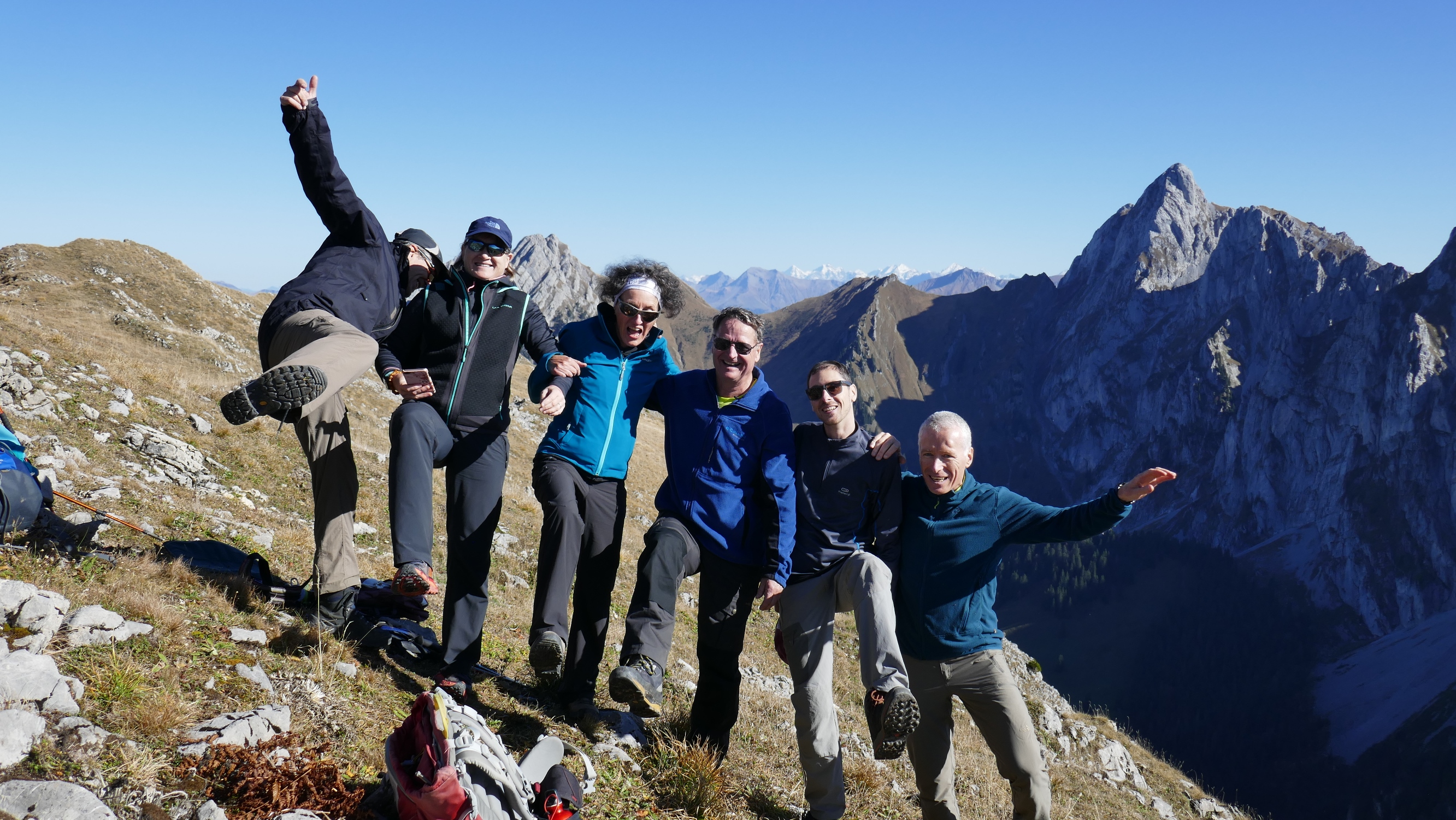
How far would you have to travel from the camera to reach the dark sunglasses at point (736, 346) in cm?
687

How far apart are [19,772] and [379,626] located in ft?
10.3

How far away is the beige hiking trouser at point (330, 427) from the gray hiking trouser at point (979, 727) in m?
5.35

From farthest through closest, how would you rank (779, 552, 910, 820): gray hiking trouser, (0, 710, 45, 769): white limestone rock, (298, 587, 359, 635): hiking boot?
(298, 587, 359, 635): hiking boot → (779, 552, 910, 820): gray hiking trouser → (0, 710, 45, 769): white limestone rock

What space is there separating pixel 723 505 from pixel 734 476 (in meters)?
0.28

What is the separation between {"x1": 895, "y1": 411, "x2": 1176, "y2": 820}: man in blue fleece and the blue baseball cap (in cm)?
426

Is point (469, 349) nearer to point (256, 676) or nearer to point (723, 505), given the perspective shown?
point (723, 505)

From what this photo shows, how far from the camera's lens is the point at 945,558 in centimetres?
710

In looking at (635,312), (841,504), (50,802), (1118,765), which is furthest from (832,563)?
(1118,765)

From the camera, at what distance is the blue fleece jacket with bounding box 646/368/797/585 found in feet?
21.7

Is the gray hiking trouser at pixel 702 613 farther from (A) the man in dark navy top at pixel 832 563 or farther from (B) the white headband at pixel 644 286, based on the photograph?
(B) the white headband at pixel 644 286

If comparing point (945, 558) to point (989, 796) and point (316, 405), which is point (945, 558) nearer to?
point (316, 405)

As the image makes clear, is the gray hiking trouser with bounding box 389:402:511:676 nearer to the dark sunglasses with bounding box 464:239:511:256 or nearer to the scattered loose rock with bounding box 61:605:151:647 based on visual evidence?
the dark sunglasses with bounding box 464:239:511:256

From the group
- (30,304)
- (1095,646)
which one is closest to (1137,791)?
(30,304)

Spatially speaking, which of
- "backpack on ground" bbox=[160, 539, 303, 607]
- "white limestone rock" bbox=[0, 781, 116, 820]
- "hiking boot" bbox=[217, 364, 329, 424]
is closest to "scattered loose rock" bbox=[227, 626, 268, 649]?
"backpack on ground" bbox=[160, 539, 303, 607]
